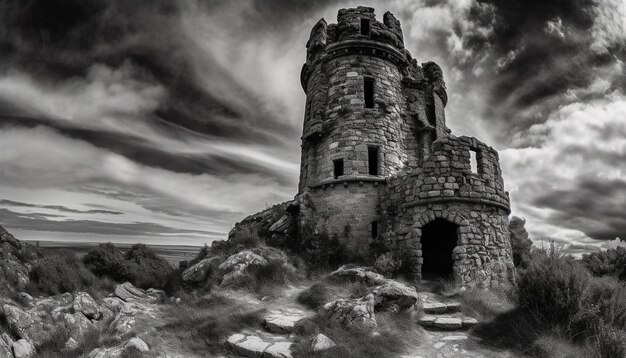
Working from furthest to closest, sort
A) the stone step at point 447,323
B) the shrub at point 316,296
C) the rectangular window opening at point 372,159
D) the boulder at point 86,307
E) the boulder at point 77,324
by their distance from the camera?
the rectangular window opening at point 372,159 → the shrub at point 316,296 → the boulder at point 86,307 → the stone step at point 447,323 → the boulder at point 77,324

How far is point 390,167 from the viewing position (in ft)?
49.2

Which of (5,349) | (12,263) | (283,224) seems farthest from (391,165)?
(12,263)

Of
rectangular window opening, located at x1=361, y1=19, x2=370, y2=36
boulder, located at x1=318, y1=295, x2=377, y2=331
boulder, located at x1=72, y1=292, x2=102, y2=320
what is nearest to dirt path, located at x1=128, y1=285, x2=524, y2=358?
boulder, located at x1=318, y1=295, x2=377, y2=331

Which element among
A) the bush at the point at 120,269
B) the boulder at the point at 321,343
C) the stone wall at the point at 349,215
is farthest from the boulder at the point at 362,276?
the bush at the point at 120,269

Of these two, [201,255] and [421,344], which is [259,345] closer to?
[421,344]

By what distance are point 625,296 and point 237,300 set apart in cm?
855

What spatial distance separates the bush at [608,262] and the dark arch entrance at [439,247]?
684 centimetres

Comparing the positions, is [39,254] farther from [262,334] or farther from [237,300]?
[262,334]

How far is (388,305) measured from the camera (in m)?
8.13

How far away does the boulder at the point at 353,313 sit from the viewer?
7070 mm

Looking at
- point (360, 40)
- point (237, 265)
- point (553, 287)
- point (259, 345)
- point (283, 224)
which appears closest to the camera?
point (259, 345)

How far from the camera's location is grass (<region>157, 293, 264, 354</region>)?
679 cm

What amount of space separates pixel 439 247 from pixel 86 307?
42.2 ft

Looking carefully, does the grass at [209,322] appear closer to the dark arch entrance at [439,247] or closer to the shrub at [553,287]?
the shrub at [553,287]
